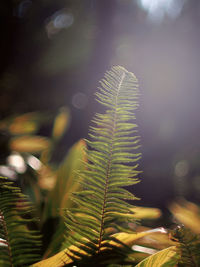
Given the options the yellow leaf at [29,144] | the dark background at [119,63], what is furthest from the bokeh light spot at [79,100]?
the yellow leaf at [29,144]

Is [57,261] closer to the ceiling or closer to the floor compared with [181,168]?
closer to the ceiling

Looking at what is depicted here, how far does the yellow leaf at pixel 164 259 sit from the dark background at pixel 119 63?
3.11 ft

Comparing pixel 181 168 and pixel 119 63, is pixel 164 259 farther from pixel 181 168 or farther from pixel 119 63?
pixel 181 168

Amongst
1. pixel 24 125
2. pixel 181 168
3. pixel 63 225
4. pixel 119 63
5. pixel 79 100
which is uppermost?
pixel 119 63

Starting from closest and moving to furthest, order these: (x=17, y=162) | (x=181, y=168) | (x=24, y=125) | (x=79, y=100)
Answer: (x=17, y=162) < (x=24, y=125) < (x=79, y=100) < (x=181, y=168)

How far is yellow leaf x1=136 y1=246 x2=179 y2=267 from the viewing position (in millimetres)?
183

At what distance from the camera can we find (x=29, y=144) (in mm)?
731

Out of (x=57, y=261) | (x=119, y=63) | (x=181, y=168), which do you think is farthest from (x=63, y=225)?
(x=181, y=168)

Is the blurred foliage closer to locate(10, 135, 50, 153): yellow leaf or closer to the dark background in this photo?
locate(10, 135, 50, 153): yellow leaf

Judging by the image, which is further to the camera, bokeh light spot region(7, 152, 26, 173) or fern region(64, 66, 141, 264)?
bokeh light spot region(7, 152, 26, 173)

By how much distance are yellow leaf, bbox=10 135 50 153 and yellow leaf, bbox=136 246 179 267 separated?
21.8 inches

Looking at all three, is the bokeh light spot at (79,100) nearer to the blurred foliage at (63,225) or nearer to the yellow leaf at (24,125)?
the yellow leaf at (24,125)

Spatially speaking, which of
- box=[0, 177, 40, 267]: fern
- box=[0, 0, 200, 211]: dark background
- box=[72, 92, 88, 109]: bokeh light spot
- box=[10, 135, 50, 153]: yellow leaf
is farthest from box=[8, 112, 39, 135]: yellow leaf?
box=[0, 177, 40, 267]: fern

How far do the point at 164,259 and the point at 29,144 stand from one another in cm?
60
